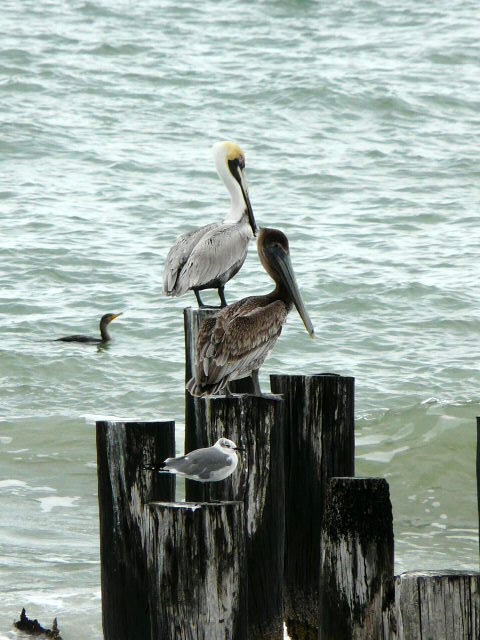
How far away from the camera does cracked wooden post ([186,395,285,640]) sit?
14.2 feet

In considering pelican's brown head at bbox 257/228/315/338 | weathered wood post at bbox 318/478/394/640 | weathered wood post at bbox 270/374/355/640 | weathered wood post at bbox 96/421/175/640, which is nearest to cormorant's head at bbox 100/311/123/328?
pelican's brown head at bbox 257/228/315/338

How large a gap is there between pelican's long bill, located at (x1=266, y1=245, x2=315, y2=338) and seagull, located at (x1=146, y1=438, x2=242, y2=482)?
4.75 ft

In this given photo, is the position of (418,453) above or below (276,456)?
below

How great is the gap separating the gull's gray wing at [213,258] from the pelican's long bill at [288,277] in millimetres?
1400

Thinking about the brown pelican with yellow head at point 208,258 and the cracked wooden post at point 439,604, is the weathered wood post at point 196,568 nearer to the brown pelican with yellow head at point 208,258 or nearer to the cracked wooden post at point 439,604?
the cracked wooden post at point 439,604

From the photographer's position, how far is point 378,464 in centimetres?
853

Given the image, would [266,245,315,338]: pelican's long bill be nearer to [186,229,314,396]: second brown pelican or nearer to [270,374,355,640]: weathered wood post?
[186,229,314,396]: second brown pelican

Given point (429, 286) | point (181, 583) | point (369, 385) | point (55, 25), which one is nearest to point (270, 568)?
point (181, 583)

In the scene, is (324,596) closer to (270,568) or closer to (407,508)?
(270,568)

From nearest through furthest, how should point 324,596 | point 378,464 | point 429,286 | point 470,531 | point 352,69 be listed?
point 324,596, point 470,531, point 378,464, point 429,286, point 352,69

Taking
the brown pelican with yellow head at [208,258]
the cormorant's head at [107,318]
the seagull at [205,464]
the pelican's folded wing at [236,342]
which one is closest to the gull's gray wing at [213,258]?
the brown pelican with yellow head at [208,258]

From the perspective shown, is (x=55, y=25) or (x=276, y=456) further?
(x=55, y=25)

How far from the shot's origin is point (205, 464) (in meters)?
4.03

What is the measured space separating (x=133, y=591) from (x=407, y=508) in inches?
146
